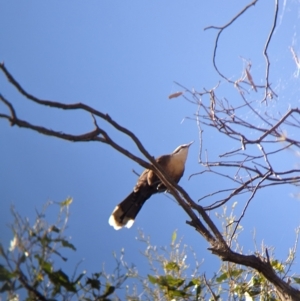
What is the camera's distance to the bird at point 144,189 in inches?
92.5

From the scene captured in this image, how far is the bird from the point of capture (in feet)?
7.71

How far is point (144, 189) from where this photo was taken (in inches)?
99.4

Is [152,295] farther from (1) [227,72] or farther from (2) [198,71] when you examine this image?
(2) [198,71]

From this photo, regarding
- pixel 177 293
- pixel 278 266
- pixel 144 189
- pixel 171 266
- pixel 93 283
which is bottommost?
pixel 93 283

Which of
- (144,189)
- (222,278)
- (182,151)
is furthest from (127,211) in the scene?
(222,278)

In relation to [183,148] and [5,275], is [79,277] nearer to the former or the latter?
[5,275]

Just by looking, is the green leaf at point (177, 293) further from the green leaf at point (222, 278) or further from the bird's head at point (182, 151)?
the bird's head at point (182, 151)

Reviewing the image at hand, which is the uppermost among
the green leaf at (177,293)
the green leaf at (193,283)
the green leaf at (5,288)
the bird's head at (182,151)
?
the bird's head at (182,151)

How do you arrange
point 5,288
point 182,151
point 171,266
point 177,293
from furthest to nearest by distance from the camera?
point 182,151 → point 171,266 → point 177,293 → point 5,288

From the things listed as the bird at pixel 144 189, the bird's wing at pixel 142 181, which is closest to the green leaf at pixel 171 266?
the bird at pixel 144 189

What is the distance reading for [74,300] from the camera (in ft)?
3.05

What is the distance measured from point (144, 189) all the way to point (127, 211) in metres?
0.14

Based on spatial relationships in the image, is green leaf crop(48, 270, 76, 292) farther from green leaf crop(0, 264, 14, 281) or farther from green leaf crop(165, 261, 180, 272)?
green leaf crop(165, 261, 180, 272)

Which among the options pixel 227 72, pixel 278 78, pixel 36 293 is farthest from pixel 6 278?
pixel 227 72
